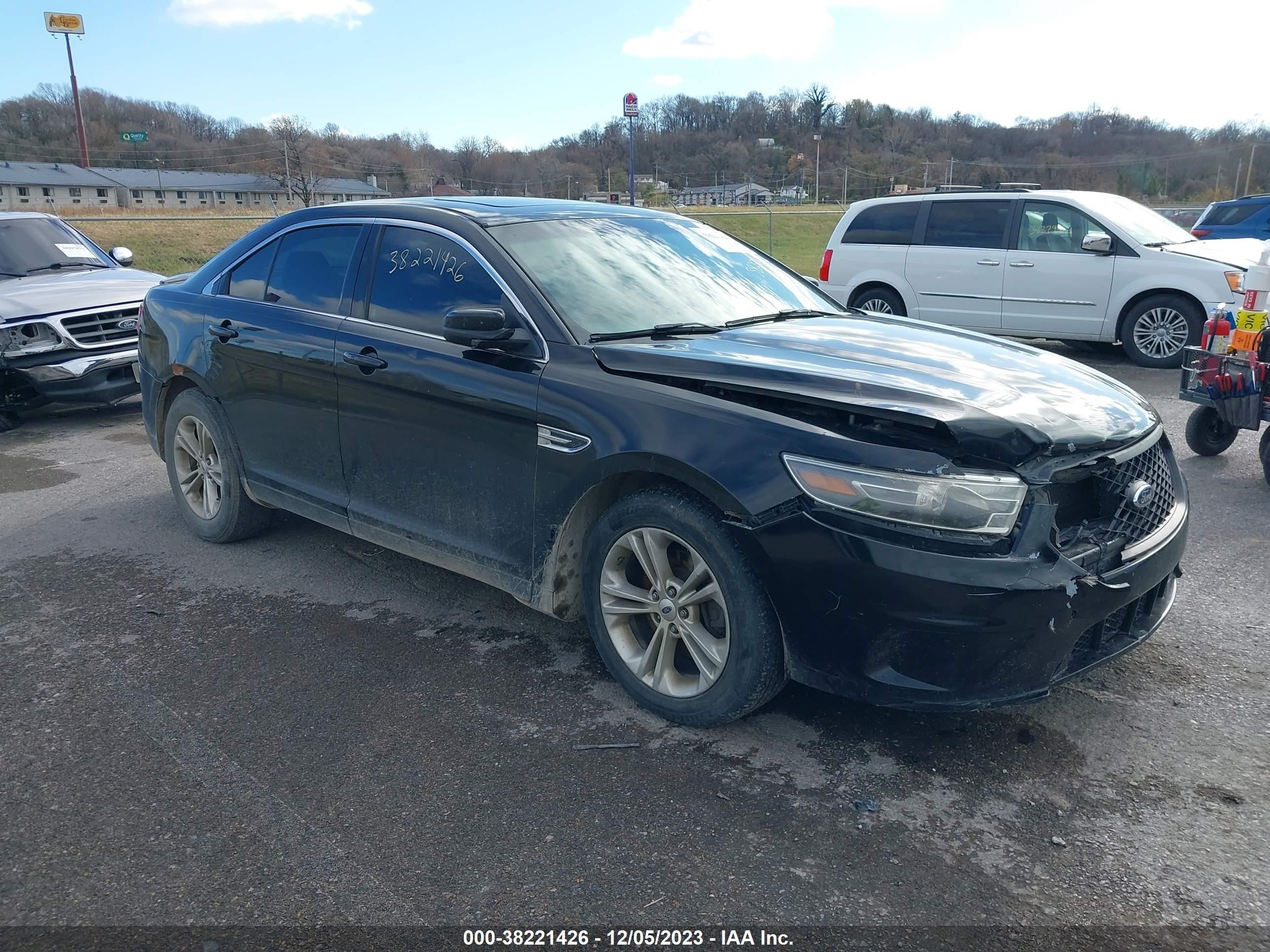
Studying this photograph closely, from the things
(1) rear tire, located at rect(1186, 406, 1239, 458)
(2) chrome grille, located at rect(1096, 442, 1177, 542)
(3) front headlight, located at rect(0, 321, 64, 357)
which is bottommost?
(1) rear tire, located at rect(1186, 406, 1239, 458)

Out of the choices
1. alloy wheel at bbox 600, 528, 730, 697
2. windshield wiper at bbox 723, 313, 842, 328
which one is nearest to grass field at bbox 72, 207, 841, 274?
windshield wiper at bbox 723, 313, 842, 328

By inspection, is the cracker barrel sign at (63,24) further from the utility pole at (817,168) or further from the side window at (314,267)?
the side window at (314,267)

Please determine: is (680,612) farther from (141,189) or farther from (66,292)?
(141,189)

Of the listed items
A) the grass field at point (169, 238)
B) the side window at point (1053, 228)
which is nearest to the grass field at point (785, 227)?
the grass field at point (169, 238)

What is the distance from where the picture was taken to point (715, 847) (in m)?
2.68

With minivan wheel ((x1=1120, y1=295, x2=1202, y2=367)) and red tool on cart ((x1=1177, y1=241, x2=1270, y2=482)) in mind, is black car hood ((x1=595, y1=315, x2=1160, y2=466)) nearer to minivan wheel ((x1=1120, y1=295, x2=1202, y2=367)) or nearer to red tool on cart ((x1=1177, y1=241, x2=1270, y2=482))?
red tool on cart ((x1=1177, y1=241, x2=1270, y2=482))

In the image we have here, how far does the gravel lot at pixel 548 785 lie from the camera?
248cm

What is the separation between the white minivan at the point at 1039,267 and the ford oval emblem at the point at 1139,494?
26.5 feet

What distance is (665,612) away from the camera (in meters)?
3.27

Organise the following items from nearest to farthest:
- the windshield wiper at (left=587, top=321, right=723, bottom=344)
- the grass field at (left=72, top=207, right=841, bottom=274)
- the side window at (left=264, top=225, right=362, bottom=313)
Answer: the windshield wiper at (left=587, top=321, right=723, bottom=344), the side window at (left=264, top=225, right=362, bottom=313), the grass field at (left=72, top=207, right=841, bottom=274)

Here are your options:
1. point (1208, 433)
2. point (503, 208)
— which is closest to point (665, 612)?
point (503, 208)

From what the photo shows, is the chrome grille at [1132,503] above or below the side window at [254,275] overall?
below

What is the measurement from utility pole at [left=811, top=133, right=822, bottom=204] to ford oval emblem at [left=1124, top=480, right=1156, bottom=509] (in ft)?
192

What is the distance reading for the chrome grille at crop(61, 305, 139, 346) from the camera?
8469mm
